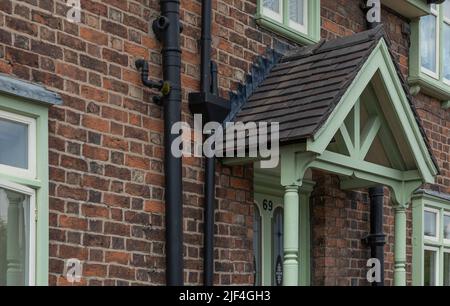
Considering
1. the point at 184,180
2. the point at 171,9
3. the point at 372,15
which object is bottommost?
the point at 184,180

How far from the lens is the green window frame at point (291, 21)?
880cm

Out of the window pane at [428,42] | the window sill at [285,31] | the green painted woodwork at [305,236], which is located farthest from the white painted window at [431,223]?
the window sill at [285,31]

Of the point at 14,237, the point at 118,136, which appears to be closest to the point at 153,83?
the point at 118,136

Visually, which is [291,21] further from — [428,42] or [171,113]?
[428,42]

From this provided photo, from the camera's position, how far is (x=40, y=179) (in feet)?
20.9

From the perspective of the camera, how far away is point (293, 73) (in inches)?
336

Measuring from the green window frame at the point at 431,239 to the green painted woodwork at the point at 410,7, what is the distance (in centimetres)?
206

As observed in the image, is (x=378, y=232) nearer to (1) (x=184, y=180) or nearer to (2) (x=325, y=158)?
(2) (x=325, y=158)

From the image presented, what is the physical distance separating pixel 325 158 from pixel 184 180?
1.16m

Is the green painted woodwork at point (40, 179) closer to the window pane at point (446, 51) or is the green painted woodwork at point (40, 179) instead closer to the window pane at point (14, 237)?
the window pane at point (14, 237)

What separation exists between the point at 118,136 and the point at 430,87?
17.4 ft

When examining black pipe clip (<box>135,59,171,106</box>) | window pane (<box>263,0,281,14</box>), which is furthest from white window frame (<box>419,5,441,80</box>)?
black pipe clip (<box>135,59,171,106</box>)

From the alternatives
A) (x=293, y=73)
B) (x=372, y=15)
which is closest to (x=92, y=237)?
(x=293, y=73)

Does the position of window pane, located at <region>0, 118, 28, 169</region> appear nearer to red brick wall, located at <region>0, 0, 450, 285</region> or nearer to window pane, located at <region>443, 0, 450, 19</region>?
red brick wall, located at <region>0, 0, 450, 285</region>
